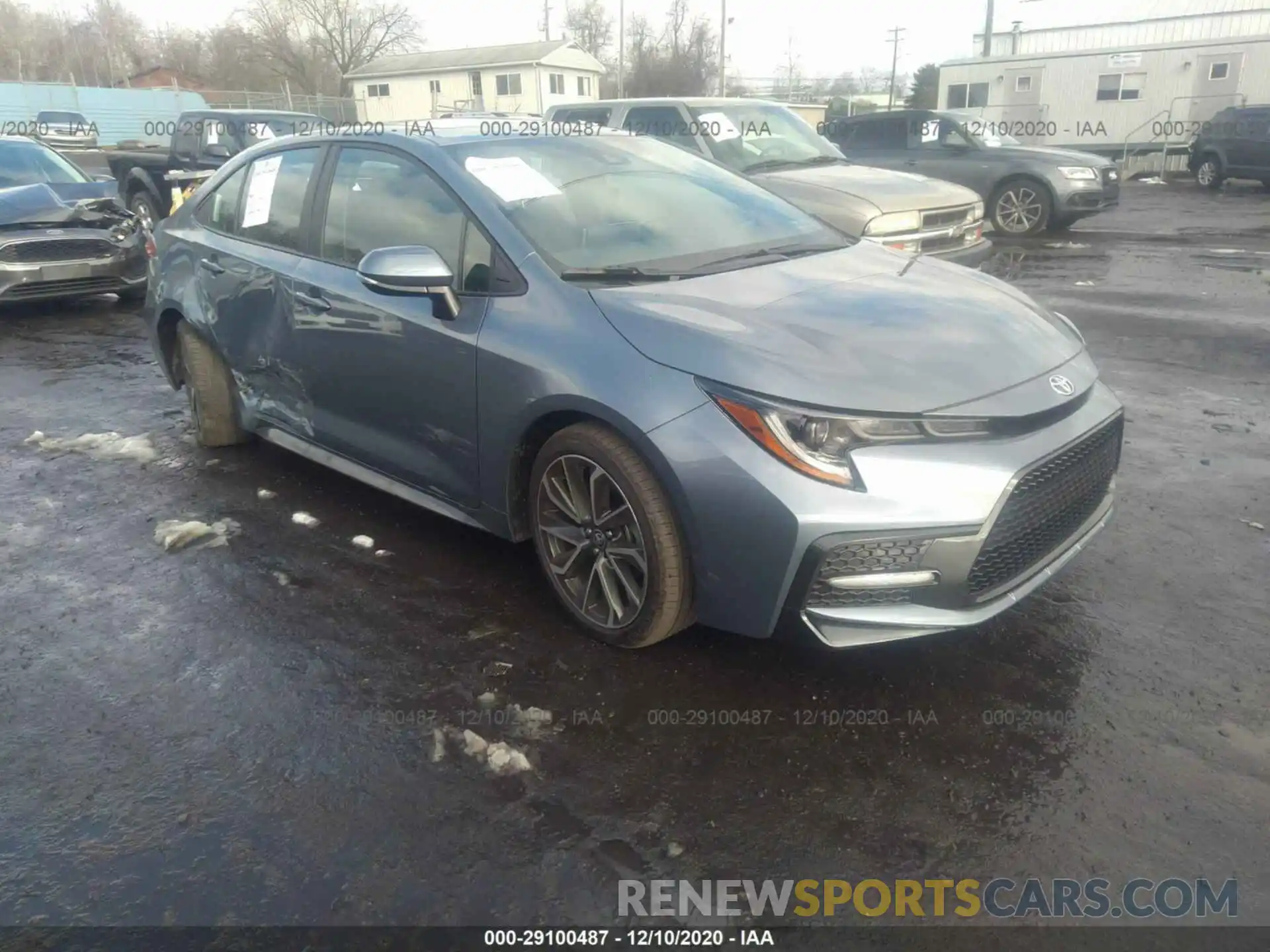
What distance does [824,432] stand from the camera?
272 cm

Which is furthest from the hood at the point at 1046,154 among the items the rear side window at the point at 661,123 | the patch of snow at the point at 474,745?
the patch of snow at the point at 474,745

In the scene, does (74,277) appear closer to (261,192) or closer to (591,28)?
(261,192)

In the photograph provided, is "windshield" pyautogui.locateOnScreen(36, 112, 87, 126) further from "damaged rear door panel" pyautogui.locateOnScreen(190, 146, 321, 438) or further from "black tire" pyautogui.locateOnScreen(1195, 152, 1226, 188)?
"damaged rear door panel" pyautogui.locateOnScreen(190, 146, 321, 438)

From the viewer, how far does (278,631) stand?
3547 mm

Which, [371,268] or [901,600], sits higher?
[371,268]

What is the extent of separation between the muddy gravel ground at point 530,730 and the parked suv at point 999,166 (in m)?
9.28

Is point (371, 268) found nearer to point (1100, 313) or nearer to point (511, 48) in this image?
point (1100, 313)

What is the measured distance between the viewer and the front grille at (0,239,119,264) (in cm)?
852

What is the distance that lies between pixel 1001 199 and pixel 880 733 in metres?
11.9

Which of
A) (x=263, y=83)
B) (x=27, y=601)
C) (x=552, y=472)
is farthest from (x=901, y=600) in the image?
(x=263, y=83)

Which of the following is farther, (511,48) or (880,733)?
(511,48)

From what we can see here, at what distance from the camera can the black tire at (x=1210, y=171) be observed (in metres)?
20.0

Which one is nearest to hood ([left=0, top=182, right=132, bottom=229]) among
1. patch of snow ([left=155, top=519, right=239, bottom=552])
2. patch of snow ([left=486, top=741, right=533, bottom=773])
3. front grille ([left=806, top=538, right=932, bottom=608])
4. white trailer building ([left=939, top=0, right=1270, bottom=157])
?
patch of snow ([left=155, top=519, right=239, bottom=552])

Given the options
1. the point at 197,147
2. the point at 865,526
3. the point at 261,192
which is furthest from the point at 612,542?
the point at 197,147
